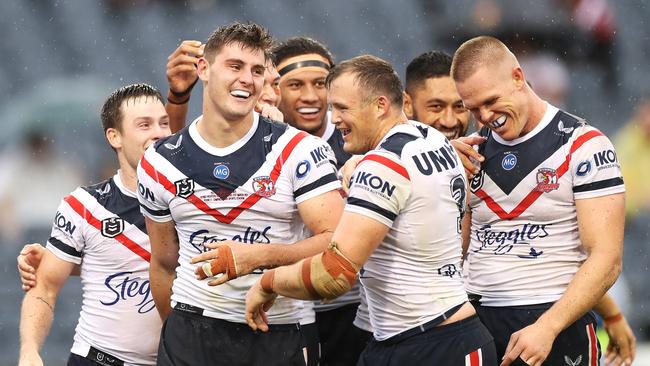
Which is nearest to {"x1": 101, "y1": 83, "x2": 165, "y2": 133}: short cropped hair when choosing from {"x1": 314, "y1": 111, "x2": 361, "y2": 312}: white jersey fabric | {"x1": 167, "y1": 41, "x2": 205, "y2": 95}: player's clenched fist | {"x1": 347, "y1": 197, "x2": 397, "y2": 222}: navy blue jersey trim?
{"x1": 167, "y1": 41, "x2": 205, "y2": 95}: player's clenched fist

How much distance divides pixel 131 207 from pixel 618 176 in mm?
2383

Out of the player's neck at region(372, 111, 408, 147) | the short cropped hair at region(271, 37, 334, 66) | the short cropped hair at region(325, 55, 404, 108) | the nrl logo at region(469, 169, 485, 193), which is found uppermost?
the short cropped hair at region(271, 37, 334, 66)

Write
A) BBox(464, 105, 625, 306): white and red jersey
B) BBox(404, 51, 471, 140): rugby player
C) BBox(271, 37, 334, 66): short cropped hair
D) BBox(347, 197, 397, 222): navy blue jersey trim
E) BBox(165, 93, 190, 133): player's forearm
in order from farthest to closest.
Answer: BBox(271, 37, 334, 66): short cropped hair < BBox(165, 93, 190, 133): player's forearm < BBox(404, 51, 471, 140): rugby player < BBox(464, 105, 625, 306): white and red jersey < BBox(347, 197, 397, 222): navy blue jersey trim

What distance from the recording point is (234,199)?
15.5 feet

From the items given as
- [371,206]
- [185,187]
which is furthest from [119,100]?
[371,206]

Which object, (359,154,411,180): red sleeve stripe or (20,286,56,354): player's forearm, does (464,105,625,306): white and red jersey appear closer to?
(359,154,411,180): red sleeve stripe

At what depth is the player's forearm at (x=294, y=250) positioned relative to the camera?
4547 millimetres

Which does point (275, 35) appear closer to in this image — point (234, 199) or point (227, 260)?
point (234, 199)

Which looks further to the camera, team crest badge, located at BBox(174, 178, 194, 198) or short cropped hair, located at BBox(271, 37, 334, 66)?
short cropped hair, located at BBox(271, 37, 334, 66)

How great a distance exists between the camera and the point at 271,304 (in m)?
4.56

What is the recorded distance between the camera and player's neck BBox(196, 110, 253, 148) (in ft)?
15.9

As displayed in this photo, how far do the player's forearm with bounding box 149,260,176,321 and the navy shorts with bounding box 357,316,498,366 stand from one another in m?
1.18

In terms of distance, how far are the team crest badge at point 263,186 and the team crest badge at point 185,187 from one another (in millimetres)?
281

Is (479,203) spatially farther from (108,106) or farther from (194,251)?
(108,106)
